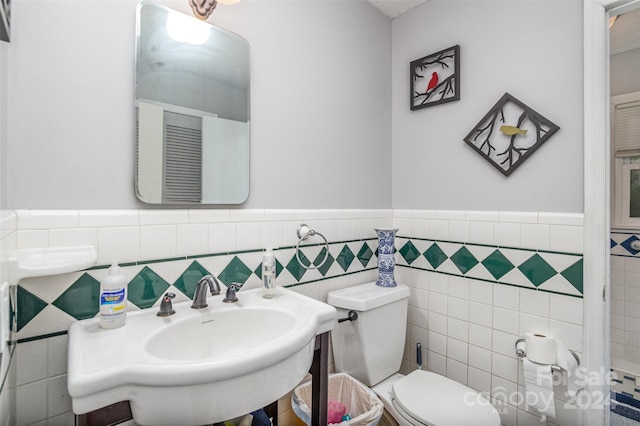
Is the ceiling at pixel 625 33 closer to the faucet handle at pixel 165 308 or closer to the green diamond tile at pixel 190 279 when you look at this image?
the green diamond tile at pixel 190 279

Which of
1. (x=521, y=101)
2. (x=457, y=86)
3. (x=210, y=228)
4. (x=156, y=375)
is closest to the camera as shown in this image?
(x=156, y=375)

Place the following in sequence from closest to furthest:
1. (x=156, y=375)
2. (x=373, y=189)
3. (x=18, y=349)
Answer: (x=156, y=375), (x=18, y=349), (x=373, y=189)

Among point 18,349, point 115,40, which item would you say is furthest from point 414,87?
point 18,349

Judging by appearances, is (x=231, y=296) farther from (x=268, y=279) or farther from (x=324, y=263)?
(x=324, y=263)

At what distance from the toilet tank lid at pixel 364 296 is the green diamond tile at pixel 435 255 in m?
0.25

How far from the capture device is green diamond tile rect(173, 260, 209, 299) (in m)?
1.10

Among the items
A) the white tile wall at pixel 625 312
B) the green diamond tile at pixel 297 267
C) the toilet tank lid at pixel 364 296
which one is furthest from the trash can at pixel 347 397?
the white tile wall at pixel 625 312

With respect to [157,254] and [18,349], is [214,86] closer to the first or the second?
[157,254]

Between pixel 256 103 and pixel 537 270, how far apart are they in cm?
141

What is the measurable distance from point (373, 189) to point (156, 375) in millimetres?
1421

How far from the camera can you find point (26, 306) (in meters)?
0.83

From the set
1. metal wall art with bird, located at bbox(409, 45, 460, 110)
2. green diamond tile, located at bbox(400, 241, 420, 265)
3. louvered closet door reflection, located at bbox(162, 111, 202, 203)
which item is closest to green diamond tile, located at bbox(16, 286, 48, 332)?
louvered closet door reflection, located at bbox(162, 111, 202, 203)

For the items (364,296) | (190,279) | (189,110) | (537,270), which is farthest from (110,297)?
(537,270)

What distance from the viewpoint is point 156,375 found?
0.62 meters
